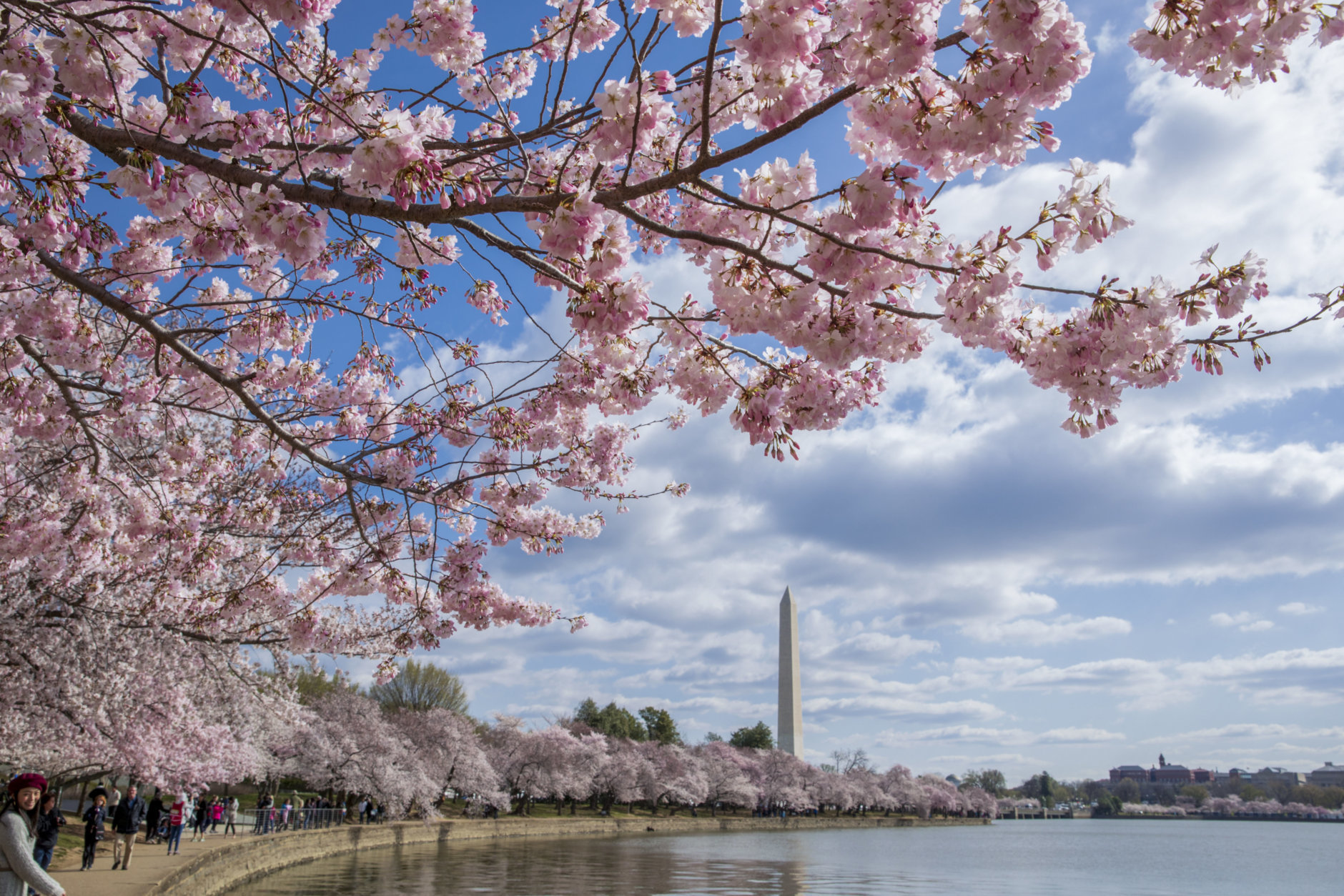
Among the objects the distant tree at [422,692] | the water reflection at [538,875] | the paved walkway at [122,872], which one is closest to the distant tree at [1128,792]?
the distant tree at [422,692]

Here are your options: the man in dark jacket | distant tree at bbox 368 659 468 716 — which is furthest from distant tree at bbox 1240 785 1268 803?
the man in dark jacket

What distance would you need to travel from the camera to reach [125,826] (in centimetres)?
1178

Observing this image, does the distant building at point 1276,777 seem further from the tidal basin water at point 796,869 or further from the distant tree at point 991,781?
the tidal basin water at point 796,869

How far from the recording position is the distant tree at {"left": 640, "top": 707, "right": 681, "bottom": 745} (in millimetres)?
63469

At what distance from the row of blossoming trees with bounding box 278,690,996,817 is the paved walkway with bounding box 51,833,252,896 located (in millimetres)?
6445

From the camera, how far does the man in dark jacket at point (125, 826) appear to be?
11.7m

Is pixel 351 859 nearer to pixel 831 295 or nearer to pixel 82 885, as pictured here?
pixel 82 885

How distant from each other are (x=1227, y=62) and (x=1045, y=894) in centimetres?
2165

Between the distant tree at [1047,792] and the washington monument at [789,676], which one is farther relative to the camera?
the distant tree at [1047,792]

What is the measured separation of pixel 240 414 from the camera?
765 centimetres

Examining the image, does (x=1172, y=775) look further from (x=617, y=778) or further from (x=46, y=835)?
(x=46, y=835)

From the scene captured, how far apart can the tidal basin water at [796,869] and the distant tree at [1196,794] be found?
84.0 meters

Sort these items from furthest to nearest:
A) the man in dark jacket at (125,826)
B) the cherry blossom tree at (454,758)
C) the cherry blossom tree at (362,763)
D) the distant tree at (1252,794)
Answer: the distant tree at (1252,794)
the cherry blossom tree at (454,758)
the cherry blossom tree at (362,763)
the man in dark jacket at (125,826)

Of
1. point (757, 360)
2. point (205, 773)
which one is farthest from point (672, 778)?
point (757, 360)
